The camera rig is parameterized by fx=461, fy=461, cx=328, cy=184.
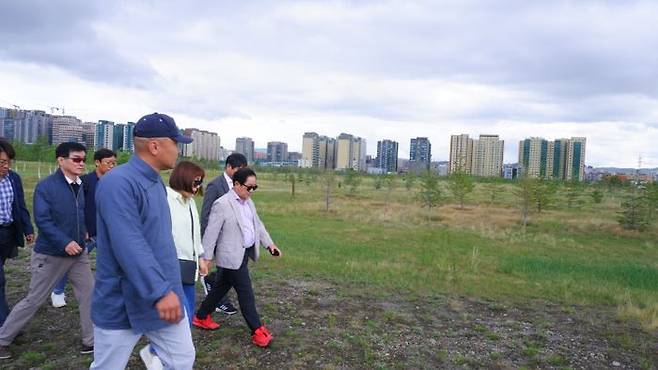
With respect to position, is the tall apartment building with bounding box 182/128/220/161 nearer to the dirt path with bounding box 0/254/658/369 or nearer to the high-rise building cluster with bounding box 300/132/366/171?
the high-rise building cluster with bounding box 300/132/366/171

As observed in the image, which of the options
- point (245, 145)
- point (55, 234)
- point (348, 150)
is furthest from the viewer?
point (245, 145)

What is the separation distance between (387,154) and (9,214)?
473 ft

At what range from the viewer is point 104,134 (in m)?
82.0

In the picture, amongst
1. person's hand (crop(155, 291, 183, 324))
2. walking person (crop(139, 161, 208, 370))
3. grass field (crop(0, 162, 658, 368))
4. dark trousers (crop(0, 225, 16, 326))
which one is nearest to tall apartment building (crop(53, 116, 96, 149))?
grass field (crop(0, 162, 658, 368))

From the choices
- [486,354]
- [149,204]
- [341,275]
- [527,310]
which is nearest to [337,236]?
[341,275]

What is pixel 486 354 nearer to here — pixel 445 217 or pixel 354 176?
pixel 445 217

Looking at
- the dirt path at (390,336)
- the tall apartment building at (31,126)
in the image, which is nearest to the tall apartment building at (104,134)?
the tall apartment building at (31,126)

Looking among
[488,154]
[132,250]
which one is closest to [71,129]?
[132,250]

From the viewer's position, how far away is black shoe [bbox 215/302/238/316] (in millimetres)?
5234

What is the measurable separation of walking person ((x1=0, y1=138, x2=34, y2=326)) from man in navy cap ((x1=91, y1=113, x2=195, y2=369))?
8.20 ft

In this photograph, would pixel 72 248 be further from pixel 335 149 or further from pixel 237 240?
pixel 335 149

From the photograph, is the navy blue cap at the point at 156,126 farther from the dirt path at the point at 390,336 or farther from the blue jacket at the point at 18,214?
the blue jacket at the point at 18,214

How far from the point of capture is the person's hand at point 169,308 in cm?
215

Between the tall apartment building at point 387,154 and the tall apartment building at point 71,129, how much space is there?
283 ft
